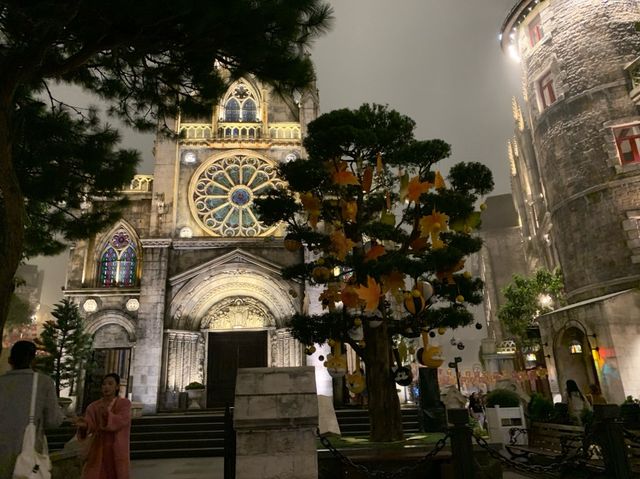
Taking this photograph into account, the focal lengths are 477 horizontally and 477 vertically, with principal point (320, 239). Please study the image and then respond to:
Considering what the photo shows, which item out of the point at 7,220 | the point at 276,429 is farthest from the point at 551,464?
the point at 7,220

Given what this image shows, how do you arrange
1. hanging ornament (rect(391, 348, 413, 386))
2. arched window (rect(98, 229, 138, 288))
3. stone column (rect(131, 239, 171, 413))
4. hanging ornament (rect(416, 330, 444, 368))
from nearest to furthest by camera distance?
hanging ornament (rect(391, 348, 413, 386)) → hanging ornament (rect(416, 330, 444, 368)) → stone column (rect(131, 239, 171, 413)) → arched window (rect(98, 229, 138, 288))

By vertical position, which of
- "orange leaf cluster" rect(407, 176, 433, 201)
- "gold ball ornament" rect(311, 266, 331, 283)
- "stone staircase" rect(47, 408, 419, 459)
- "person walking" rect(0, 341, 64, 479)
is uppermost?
"orange leaf cluster" rect(407, 176, 433, 201)

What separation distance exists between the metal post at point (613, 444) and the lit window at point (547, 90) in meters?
18.5

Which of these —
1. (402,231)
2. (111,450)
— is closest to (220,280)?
(402,231)

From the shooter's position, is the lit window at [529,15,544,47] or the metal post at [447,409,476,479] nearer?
the metal post at [447,409,476,479]

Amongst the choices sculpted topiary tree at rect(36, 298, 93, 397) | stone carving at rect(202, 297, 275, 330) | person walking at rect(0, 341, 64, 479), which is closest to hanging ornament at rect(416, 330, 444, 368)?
person walking at rect(0, 341, 64, 479)

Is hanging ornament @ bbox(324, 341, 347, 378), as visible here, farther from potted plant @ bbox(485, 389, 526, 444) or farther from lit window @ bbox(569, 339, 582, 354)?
lit window @ bbox(569, 339, 582, 354)

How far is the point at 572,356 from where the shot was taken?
1784 centimetres

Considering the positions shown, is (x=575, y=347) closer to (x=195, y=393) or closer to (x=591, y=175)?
(x=591, y=175)

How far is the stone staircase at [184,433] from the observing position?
12.6 m

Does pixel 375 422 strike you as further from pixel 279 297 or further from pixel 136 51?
pixel 279 297

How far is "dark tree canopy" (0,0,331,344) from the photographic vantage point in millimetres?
5801

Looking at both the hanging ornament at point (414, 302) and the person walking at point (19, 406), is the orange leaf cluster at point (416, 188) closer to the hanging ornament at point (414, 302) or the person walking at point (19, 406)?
the hanging ornament at point (414, 302)

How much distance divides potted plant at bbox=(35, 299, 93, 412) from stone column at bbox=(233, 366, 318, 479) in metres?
14.7
